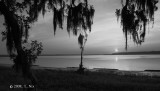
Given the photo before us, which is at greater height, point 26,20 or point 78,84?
point 26,20

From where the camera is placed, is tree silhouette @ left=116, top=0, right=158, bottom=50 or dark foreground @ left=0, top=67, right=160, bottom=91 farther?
dark foreground @ left=0, top=67, right=160, bottom=91

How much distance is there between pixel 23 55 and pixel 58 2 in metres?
2.52

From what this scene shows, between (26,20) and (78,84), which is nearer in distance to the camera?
(26,20)

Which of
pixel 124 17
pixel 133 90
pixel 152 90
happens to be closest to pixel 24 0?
pixel 124 17

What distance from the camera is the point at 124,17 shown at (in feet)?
23.2

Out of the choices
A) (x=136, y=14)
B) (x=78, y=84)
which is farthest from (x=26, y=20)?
(x=78, y=84)

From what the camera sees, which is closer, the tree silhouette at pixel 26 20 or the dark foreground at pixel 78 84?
the tree silhouette at pixel 26 20

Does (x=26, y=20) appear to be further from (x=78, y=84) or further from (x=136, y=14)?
(x=78, y=84)

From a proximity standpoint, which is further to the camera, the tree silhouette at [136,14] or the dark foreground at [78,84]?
the dark foreground at [78,84]

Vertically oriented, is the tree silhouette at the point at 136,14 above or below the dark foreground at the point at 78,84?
above

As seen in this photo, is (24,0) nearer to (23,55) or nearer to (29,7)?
(29,7)

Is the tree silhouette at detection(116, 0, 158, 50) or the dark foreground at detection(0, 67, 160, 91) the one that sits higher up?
the tree silhouette at detection(116, 0, 158, 50)

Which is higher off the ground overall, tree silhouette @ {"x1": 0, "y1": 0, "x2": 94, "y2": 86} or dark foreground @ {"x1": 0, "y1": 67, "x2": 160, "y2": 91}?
tree silhouette @ {"x1": 0, "y1": 0, "x2": 94, "y2": 86}

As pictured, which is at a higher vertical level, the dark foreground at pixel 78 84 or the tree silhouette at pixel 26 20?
the tree silhouette at pixel 26 20
